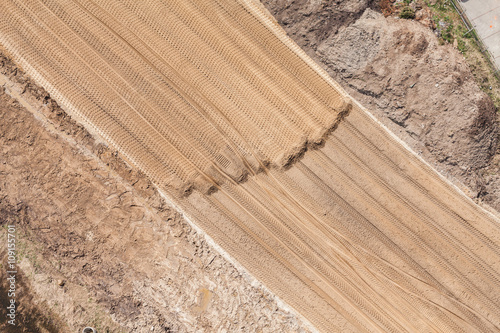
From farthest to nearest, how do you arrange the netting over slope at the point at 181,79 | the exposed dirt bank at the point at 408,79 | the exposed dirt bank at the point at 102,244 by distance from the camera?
the exposed dirt bank at the point at 408,79
the netting over slope at the point at 181,79
the exposed dirt bank at the point at 102,244

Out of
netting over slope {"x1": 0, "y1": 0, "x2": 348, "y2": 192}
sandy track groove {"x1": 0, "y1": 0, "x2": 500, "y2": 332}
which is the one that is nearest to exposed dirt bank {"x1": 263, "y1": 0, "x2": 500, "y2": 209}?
sandy track groove {"x1": 0, "y1": 0, "x2": 500, "y2": 332}

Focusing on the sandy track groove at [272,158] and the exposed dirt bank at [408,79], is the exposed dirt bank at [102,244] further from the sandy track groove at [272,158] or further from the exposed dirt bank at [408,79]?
the exposed dirt bank at [408,79]

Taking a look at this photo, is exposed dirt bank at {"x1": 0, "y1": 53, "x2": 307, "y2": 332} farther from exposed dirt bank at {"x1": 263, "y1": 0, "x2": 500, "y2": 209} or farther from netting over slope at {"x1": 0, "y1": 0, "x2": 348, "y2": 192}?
exposed dirt bank at {"x1": 263, "y1": 0, "x2": 500, "y2": 209}

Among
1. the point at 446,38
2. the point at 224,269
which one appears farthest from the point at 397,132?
the point at 224,269

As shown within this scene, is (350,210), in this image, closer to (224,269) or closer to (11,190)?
(224,269)

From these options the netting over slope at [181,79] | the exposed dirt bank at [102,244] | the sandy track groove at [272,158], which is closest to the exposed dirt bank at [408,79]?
the sandy track groove at [272,158]

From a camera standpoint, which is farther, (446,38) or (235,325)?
(446,38)
